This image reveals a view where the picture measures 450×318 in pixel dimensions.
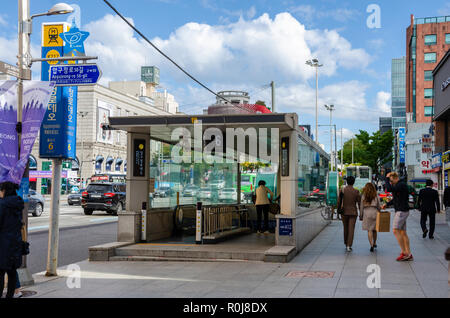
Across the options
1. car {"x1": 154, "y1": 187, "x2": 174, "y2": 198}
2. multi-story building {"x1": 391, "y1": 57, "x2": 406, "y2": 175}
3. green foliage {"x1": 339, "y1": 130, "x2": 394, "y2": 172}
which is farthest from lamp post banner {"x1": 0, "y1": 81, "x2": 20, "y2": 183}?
multi-story building {"x1": 391, "y1": 57, "x2": 406, "y2": 175}

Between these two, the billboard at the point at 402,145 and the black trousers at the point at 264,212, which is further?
the billboard at the point at 402,145

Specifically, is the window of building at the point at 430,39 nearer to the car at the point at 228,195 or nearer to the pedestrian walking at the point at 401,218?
the car at the point at 228,195

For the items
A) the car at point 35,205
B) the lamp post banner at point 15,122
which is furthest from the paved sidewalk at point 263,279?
the car at point 35,205

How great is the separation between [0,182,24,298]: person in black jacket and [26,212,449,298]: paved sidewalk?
4.04 ft

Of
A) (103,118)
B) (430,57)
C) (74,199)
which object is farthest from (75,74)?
(430,57)

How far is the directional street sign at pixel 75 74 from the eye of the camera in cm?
888

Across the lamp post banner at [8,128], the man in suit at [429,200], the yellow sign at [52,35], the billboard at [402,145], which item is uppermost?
the billboard at [402,145]

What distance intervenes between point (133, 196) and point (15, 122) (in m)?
4.28

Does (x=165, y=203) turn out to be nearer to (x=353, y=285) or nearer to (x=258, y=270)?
(x=258, y=270)

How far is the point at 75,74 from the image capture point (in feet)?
29.4

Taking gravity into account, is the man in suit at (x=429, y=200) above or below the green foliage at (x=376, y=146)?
below

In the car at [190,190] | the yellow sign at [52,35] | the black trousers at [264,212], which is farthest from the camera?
the car at [190,190]

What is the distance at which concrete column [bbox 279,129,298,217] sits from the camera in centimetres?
1127

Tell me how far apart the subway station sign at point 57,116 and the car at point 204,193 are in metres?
6.63
